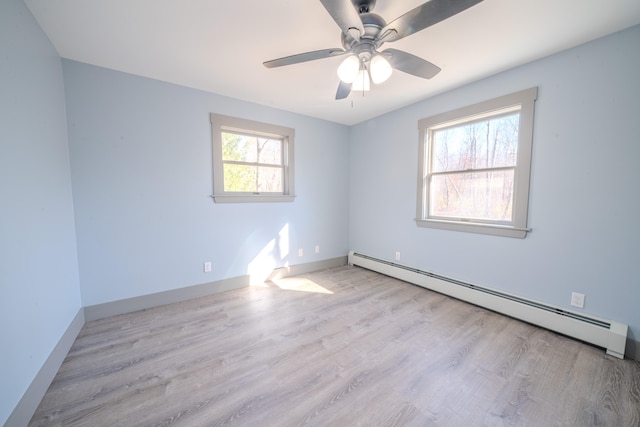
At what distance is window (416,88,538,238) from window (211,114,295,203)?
1955mm

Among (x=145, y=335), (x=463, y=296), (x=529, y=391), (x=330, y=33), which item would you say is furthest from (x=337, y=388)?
(x=330, y=33)

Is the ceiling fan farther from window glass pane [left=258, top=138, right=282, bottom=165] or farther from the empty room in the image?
window glass pane [left=258, top=138, right=282, bottom=165]

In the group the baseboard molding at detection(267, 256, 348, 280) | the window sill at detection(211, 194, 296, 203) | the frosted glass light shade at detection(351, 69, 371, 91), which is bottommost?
the baseboard molding at detection(267, 256, 348, 280)

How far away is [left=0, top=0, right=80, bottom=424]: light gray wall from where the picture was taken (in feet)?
4.06

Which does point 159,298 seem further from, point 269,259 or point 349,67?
point 349,67

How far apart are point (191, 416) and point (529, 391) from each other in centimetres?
210

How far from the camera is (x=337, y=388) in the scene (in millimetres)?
1536

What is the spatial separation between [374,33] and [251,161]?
2.27 m

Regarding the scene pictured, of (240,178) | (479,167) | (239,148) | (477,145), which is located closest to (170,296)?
(240,178)

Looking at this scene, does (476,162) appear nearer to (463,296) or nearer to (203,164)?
(463,296)

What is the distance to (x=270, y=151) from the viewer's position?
3461 millimetres

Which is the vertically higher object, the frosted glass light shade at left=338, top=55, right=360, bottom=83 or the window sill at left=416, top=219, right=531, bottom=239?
the frosted glass light shade at left=338, top=55, right=360, bottom=83

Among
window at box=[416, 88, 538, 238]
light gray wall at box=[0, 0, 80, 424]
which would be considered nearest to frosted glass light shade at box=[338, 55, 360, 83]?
window at box=[416, 88, 538, 238]

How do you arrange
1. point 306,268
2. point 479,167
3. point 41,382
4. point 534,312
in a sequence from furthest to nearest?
point 306,268
point 479,167
point 534,312
point 41,382
